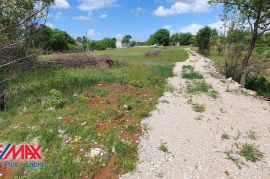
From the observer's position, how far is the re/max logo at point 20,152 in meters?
5.23

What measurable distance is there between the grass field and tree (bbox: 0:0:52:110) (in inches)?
47.1

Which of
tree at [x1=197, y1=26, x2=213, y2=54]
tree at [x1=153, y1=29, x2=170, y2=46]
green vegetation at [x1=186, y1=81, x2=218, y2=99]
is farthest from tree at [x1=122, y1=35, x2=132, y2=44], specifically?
green vegetation at [x1=186, y1=81, x2=218, y2=99]

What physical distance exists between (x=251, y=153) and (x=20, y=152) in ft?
16.9

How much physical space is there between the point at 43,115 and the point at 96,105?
71.1 inches

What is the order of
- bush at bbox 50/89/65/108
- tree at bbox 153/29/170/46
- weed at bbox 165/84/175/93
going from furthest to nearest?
tree at bbox 153/29/170/46 < weed at bbox 165/84/175/93 < bush at bbox 50/89/65/108

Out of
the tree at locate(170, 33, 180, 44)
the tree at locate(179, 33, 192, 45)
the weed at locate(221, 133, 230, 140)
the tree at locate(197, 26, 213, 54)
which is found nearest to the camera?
the weed at locate(221, 133, 230, 140)

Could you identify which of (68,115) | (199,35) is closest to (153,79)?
(68,115)

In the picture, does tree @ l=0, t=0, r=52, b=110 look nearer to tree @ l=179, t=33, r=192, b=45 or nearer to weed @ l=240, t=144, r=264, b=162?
weed @ l=240, t=144, r=264, b=162

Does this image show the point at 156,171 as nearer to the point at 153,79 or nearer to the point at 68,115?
the point at 68,115

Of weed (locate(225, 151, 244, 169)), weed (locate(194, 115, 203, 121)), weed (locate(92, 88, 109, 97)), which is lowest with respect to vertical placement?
weed (locate(225, 151, 244, 169))

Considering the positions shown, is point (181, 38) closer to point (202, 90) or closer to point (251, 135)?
point (202, 90)

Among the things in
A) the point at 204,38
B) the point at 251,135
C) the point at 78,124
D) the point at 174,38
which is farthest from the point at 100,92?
the point at 174,38

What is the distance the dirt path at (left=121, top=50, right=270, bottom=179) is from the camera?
4954mm

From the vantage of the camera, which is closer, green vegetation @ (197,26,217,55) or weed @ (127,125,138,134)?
weed @ (127,125,138,134)
